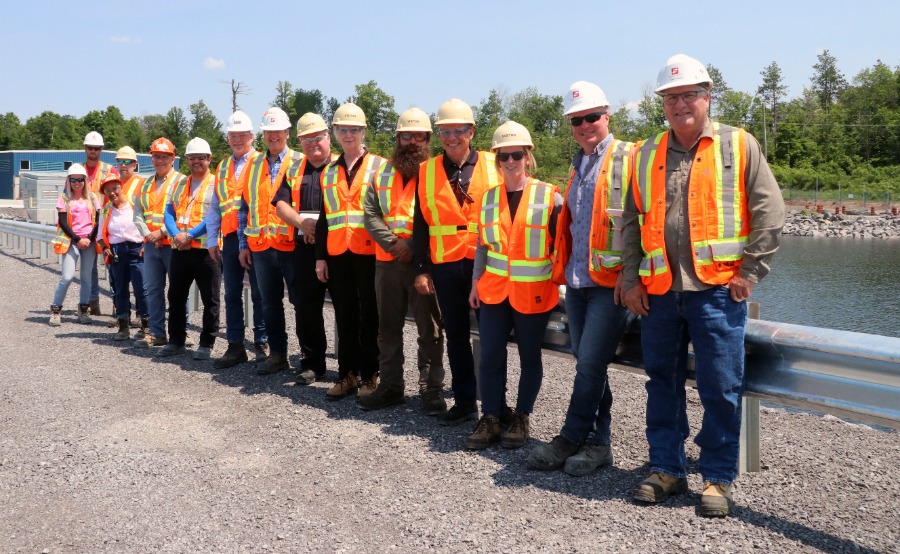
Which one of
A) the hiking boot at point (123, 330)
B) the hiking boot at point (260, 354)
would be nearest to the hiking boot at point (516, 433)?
the hiking boot at point (260, 354)

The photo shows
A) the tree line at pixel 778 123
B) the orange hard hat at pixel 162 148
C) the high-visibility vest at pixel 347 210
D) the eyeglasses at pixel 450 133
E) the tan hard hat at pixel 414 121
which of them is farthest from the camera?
the tree line at pixel 778 123

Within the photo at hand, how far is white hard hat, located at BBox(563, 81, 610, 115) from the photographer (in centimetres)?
505

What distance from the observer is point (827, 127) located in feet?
326

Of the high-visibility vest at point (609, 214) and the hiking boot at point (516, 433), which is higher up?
the high-visibility vest at point (609, 214)

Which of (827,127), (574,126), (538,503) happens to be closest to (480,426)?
(538,503)

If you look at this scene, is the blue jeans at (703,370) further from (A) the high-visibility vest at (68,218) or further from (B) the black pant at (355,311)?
(A) the high-visibility vest at (68,218)

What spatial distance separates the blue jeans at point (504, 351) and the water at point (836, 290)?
46.9 ft

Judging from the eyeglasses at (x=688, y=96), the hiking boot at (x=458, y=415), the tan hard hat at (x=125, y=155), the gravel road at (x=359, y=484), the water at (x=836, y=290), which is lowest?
the water at (x=836, y=290)

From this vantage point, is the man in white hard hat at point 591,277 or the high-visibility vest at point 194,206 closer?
the man in white hard hat at point 591,277

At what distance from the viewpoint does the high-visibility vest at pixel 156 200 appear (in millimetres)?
9344

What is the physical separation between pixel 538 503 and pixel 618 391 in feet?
8.13

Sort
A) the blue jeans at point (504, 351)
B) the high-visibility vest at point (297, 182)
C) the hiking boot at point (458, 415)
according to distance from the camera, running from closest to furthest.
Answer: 1. the blue jeans at point (504, 351)
2. the hiking boot at point (458, 415)
3. the high-visibility vest at point (297, 182)

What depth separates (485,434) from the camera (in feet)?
18.4

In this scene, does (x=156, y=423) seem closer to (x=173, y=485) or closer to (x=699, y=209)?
(x=173, y=485)
